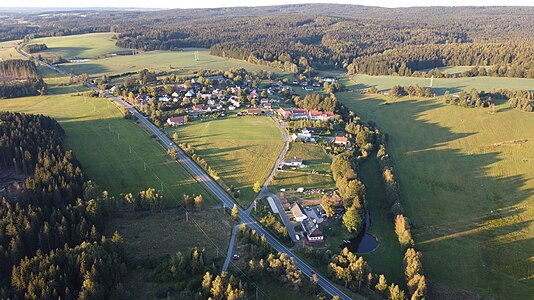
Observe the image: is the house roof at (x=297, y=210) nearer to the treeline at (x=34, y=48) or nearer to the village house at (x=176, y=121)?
the village house at (x=176, y=121)

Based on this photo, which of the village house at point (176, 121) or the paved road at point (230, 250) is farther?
the village house at point (176, 121)

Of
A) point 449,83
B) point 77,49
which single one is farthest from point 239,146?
point 77,49

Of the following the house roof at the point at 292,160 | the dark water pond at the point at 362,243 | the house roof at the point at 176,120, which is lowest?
the dark water pond at the point at 362,243

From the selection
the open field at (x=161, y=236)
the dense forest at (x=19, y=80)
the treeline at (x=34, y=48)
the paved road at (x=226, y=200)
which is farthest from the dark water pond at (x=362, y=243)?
the treeline at (x=34, y=48)

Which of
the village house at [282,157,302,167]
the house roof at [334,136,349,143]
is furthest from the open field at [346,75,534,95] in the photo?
the village house at [282,157,302,167]

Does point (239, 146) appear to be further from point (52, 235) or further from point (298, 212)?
point (52, 235)

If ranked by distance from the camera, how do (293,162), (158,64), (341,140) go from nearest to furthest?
(293,162), (341,140), (158,64)
